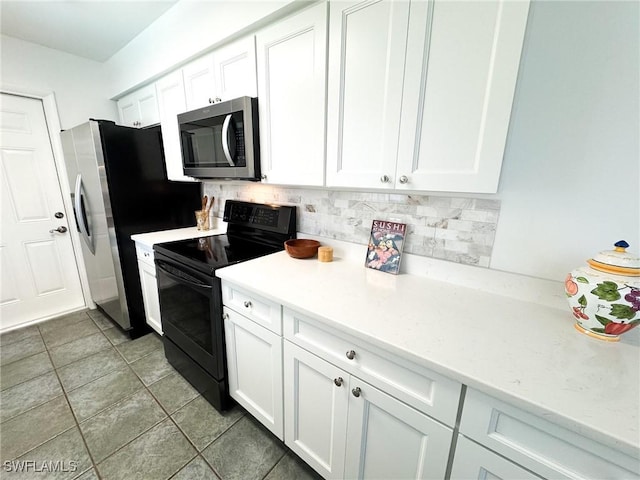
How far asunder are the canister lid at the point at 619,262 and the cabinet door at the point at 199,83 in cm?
194

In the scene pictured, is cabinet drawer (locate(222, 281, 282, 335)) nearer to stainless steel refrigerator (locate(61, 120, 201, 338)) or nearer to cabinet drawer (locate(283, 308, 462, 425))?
cabinet drawer (locate(283, 308, 462, 425))

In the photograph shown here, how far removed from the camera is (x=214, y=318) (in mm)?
1391

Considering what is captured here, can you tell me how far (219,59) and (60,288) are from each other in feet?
9.48

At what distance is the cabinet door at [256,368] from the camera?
1.20m

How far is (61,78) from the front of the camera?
247 cm

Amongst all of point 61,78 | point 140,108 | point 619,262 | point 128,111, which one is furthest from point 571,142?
point 61,78

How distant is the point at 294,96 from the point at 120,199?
5.59 ft

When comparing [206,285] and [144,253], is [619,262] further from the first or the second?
[144,253]

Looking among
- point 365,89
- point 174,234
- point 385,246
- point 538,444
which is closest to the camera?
point 538,444

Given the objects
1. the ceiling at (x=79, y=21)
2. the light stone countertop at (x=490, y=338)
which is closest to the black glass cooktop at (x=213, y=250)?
the light stone countertop at (x=490, y=338)

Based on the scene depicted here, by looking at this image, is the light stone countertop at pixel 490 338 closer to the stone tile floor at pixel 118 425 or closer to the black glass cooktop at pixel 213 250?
the black glass cooktop at pixel 213 250

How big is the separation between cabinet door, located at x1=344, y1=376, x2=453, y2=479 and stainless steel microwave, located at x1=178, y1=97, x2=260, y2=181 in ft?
4.02

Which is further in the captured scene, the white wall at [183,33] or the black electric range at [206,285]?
the black electric range at [206,285]

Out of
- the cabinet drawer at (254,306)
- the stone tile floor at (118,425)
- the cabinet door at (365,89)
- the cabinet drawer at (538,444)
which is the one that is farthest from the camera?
the stone tile floor at (118,425)
